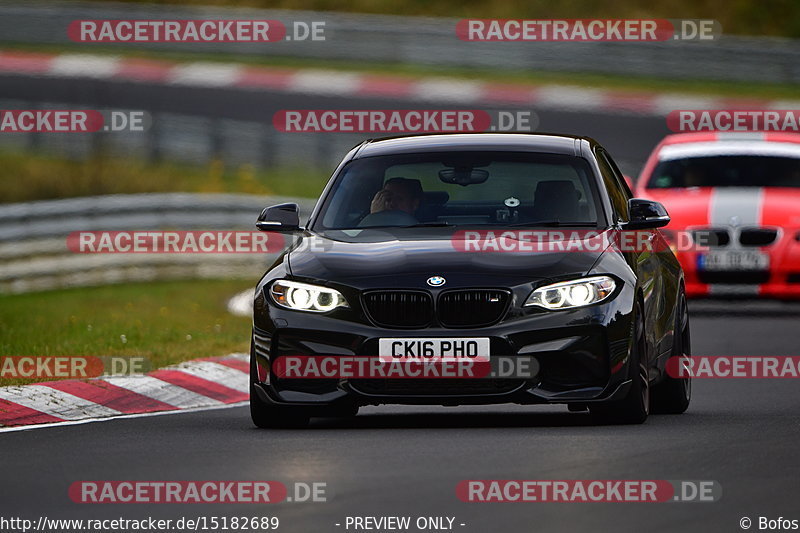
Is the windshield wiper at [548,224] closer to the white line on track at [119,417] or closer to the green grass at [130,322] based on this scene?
the white line on track at [119,417]

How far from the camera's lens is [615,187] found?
39.7ft

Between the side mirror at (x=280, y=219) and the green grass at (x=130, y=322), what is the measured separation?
2182mm

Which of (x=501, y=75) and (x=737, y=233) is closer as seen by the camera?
(x=737, y=233)

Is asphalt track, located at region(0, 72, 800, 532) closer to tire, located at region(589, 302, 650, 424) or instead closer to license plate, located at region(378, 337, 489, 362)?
tire, located at region(589, 302, 650, 424)

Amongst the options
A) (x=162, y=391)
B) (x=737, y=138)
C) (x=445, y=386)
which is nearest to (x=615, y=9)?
(x=737, y=138)

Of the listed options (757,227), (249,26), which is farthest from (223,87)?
(757,227)

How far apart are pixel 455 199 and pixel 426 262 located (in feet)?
3.96

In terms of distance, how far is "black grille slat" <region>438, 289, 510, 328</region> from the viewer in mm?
10344

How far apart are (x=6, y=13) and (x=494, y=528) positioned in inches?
1487

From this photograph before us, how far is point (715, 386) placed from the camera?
539 inches

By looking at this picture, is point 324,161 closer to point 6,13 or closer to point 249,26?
point 249,26

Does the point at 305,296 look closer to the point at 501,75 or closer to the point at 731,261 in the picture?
the point at 731,261

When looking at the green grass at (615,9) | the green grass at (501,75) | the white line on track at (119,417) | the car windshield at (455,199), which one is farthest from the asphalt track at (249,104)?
the car windshield at (455,199)

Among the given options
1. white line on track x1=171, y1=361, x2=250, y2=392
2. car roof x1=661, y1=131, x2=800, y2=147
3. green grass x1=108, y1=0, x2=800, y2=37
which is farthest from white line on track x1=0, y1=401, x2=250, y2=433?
green grass x1=108, y1=0, x2=800, y2=37
